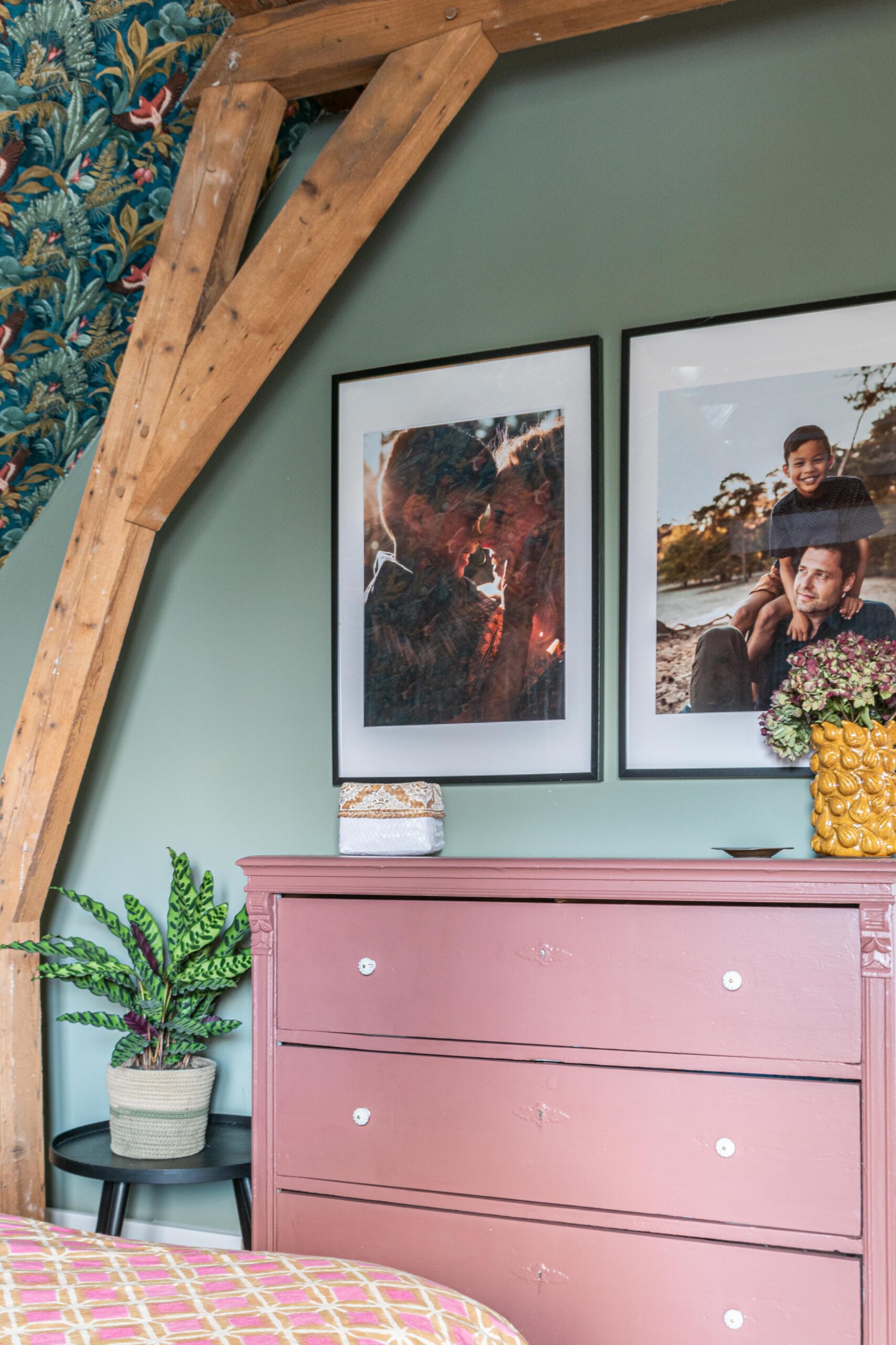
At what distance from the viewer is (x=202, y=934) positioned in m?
2.46

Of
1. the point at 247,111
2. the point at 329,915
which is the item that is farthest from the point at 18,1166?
the point at 247,111

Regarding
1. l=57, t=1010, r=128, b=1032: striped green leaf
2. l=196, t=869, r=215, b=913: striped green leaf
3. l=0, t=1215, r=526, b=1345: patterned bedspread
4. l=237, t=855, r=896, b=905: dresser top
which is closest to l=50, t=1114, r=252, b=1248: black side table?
l=57, t=1010, r=128, b=1032: striped green leaf

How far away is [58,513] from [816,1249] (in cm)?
256

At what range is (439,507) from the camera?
2594 millimetres

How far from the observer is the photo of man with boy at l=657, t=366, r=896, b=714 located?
2.21m

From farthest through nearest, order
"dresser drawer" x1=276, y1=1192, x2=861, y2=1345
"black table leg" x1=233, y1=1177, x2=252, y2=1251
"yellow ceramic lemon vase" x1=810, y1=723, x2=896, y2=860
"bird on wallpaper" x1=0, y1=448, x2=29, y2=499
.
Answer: "bird on wallpaper" x1=0, y1=448, x2=29, y2=499 < "black table leg" x1=233, y1=1177, x2=252, y2=1251 < "yellow ceramic lemon vase" x1=810, y1=723, x2=896, y2=860 < "dresser drawer" x1=276, y1=1192, x2=861, y2=1345

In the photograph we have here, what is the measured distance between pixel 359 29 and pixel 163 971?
215cm

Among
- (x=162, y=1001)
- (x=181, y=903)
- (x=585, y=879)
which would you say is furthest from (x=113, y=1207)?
(x=585, y=879)

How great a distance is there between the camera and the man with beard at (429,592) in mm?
2537

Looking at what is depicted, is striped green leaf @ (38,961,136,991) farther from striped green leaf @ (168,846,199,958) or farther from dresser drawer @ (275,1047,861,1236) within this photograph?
dresser drawer @ (275,1047,861,1236)

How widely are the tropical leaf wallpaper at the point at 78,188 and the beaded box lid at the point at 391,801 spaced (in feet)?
4.59

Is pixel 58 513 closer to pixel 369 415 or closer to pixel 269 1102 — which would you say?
pixel 369 415

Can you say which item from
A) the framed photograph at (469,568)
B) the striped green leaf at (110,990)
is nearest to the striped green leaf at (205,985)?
the striped green leaf at (110,990)

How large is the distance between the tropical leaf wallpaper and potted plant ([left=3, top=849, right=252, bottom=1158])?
4.09 feet
